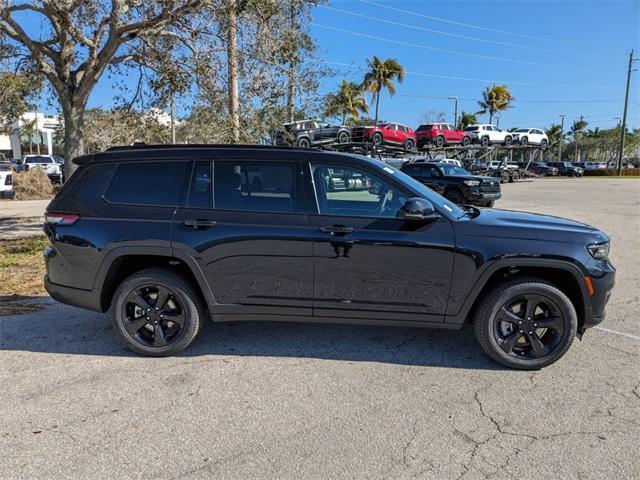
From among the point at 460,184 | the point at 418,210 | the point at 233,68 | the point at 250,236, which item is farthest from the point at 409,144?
the point at 250,236

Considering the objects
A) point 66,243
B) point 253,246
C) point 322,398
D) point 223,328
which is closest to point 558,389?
point 322,398

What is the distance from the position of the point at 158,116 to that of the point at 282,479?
9.50 meters

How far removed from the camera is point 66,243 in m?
4.17

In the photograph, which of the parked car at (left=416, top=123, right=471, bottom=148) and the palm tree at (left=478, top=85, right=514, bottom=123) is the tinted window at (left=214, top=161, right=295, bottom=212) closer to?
the parked car at (left=416, top=123, right=471, bottom=148)

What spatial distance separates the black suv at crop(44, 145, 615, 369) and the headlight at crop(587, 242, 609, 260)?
0.02m

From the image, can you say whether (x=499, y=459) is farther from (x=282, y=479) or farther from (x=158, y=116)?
(x=158, y=116)

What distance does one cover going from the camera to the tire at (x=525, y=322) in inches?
149

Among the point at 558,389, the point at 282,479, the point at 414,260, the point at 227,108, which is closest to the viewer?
the point at 282,479

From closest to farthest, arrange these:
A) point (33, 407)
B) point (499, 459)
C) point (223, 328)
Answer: point (499, 459) < point (33, 407) < point (223, 328)

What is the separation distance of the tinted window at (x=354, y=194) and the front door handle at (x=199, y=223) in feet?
3.02

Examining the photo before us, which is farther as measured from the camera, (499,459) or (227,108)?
(227,108)

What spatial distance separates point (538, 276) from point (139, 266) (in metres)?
3.49

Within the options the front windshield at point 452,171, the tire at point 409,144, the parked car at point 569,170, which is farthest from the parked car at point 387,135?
the parked car at point 569,170

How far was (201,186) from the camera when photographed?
13.4 feet
